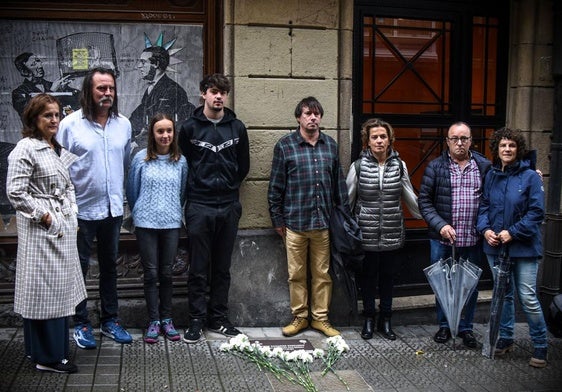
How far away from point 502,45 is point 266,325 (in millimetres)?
3920

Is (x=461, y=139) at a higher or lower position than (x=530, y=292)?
higher

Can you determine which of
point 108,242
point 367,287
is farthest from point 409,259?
point 108,242

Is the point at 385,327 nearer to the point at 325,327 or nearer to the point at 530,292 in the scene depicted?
the point at 325,327

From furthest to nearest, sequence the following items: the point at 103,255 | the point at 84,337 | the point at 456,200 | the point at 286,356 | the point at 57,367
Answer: the point at 456,200
the point at 103,255
the point at 84,337
the point at 286,356
the point at 57,367

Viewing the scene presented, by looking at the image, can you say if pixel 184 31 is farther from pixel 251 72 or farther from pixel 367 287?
pixel 367 287

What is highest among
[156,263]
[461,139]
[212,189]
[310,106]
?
[310,106]

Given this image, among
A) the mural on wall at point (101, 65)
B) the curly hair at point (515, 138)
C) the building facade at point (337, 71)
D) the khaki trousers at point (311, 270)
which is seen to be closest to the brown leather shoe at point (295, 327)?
the khaki trousers at point (311, 270)

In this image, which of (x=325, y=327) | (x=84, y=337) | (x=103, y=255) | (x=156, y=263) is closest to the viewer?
(x=84, y=337)

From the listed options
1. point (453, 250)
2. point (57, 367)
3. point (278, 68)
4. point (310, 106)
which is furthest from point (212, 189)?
point (453, 250)

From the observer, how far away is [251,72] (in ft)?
22.9

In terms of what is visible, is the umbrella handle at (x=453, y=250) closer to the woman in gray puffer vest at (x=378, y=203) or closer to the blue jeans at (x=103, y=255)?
the woman in gray puffer vest at (x=378, y=203)

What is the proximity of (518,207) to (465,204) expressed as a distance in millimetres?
556

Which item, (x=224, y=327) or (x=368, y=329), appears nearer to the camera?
(x=224, y=327)

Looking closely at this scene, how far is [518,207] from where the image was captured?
6.25 meters
